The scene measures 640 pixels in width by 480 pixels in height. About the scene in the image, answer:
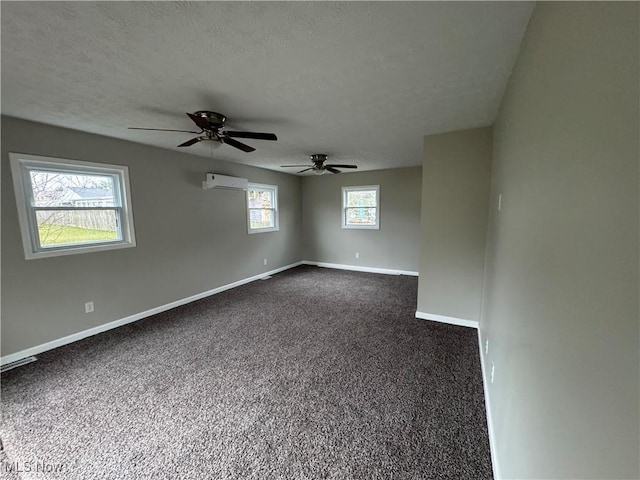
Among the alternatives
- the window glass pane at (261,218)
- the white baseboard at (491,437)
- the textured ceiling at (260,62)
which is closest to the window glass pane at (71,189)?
the textured ceiling at (260,62)

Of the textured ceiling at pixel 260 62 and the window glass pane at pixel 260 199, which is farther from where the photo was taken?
the window glass pane at pixel 260 199

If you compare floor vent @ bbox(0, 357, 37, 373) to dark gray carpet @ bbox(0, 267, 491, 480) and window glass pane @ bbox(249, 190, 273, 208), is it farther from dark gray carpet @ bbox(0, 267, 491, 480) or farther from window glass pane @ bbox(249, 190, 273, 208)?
window glass pane @ bbox(249, 190, 273, 208)

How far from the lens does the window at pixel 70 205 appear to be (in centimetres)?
259

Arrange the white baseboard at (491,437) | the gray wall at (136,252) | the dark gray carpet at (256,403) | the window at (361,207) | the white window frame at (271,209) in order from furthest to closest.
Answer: the window at (361,207) < the white window frame at (271,209) < the gray wall at (136,252) < the dark gray carpet at (256,403) < the white baseboard at (491,437)

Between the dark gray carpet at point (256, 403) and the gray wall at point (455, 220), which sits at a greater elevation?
the gray wall at point (455, 220)

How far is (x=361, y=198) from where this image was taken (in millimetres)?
6145

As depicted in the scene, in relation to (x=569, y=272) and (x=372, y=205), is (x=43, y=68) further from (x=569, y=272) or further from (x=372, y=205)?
(x=372, y=205)

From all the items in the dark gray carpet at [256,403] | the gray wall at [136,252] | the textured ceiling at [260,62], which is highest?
the textured ceiling at [260,62]

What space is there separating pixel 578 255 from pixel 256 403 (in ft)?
6.85

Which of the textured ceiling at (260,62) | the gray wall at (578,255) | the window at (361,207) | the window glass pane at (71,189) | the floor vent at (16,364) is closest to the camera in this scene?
the gray wall at (578,255)

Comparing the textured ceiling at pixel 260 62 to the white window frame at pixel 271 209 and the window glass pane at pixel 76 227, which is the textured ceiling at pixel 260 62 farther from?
the white window frame at pixel 271 209

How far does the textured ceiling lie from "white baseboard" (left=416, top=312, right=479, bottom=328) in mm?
2255

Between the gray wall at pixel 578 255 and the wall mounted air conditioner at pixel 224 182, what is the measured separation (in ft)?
13.5

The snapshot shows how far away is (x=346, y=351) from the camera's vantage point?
2666 mm
